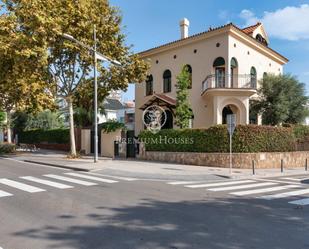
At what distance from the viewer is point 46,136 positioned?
1411 inches

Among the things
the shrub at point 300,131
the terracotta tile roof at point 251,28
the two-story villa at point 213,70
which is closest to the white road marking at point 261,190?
the two-story villa at point 213,70

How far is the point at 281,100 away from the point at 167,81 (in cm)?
961

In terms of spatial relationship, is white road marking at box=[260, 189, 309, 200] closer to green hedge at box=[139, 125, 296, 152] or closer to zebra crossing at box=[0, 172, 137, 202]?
zebra crossing at box=[0, 172, 137, 202]

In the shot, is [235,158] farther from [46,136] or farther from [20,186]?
[46,136]

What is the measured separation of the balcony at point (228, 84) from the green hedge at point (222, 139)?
328cm

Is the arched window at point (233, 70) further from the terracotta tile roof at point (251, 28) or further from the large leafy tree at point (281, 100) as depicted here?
the terracotta tile roof at point (251, 28)

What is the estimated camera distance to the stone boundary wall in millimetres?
19328

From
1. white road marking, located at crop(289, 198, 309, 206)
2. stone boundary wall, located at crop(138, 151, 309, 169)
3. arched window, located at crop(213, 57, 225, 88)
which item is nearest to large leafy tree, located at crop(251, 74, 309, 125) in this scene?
stone boundary wall, located at crop(138, 151, 309, 169)

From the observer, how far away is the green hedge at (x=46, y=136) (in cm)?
3234

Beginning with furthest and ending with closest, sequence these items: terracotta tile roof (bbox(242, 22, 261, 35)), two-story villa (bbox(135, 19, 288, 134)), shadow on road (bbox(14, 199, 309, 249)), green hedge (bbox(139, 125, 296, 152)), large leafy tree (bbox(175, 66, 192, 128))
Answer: terracotta tile roof (bbox(242, 22, 261, 35)), two-story villa (bbox(135, 19, 288, 134)), large leafy tree (bbox(175, 66, 192, 128)), green hedge (bbox(139, 125, 296, 152)), shadow on road (bbox(14, 199, 309, 249))

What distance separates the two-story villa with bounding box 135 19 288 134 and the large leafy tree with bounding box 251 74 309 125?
109 centimetres

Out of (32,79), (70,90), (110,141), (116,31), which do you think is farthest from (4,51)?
(110,141)

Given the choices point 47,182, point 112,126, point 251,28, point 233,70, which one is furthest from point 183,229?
point 251,28

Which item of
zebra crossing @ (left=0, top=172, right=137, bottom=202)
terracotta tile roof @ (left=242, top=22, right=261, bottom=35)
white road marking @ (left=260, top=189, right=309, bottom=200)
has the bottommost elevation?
white road marking @ (left=260, top=189, right=309, bottom=200)
